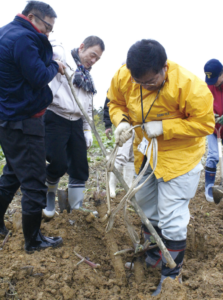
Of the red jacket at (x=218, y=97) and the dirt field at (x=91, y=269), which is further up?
the red jacket at (x=218, y=97)

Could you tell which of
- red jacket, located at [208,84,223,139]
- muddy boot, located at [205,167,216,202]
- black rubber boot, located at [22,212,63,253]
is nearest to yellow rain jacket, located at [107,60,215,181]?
black rubber boot, located at [22,212,63,253]

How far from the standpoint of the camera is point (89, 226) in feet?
9.25

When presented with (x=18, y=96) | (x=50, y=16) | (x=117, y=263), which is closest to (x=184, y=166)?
(x=117, y=263)

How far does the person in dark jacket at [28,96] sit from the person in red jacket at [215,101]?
2365 millimetres

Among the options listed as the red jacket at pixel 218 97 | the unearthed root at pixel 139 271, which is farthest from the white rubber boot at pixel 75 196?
the red jacket at pixel 218 97

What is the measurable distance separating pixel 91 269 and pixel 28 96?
4.98 feet

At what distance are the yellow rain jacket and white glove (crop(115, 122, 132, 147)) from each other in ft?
0.34

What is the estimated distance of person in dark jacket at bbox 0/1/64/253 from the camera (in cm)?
185

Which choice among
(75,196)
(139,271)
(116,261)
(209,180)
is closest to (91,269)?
(116,261)

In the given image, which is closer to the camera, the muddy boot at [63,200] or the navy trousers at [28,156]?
the navy trousers at [28,156]

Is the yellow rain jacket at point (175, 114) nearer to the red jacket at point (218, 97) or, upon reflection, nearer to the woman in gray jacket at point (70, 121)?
the woman in gray jacket at point (70, 121)

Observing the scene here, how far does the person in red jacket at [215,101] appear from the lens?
11.8 feet

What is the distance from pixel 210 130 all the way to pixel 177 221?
2.38 ft

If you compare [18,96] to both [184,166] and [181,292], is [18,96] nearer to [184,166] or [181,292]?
[184,166]
